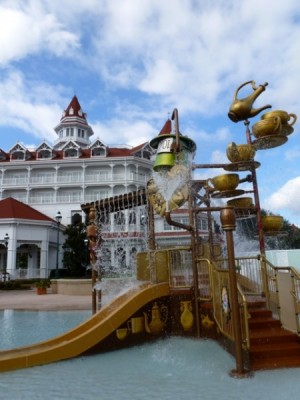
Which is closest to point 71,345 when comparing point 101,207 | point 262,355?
point 262,355

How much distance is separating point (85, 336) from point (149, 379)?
1.76m

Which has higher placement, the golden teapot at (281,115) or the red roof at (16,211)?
the red roof at (16,211)

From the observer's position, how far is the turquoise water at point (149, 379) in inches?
163

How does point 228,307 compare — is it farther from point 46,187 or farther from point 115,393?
point 46,187

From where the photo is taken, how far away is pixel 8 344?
294 inches

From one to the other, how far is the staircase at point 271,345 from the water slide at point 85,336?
2056 mm

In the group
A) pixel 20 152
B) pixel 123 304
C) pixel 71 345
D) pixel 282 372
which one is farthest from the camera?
pixel 20 152

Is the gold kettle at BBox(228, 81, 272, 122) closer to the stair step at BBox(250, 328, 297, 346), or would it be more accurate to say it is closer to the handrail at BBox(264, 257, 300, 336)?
the handrail at BBox(264, 257, 300, 336)

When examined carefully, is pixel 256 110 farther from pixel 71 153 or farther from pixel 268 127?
pixel 71 153

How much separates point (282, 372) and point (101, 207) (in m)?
6.47

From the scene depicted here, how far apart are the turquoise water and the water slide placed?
0.51 feet

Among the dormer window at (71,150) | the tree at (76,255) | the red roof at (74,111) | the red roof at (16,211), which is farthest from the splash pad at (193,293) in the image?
the red roof at (74,111)

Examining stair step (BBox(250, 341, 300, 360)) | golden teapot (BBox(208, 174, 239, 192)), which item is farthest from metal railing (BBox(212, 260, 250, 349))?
golden teapot (BBox(208, 174, 239, 192))

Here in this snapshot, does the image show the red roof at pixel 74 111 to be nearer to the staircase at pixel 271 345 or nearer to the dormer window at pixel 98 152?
the dormer window at pixel 98 152
